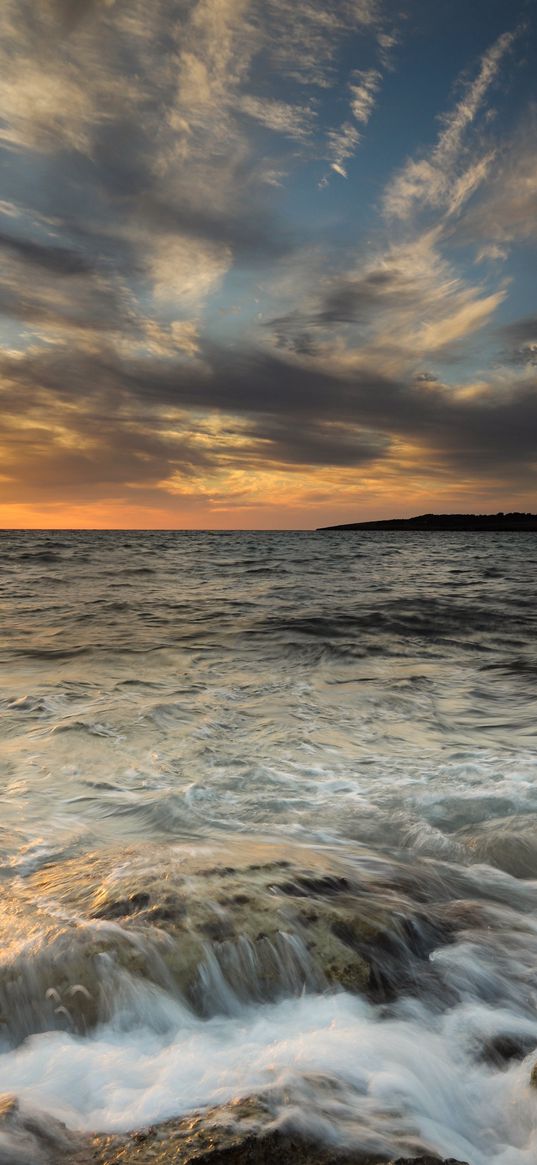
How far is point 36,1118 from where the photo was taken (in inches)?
83.1

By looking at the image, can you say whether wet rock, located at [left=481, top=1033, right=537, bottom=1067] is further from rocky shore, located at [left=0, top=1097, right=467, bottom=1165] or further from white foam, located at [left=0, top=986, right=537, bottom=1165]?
rocky shore, located at [left=0, top=1097, right=467, bottom=1165]

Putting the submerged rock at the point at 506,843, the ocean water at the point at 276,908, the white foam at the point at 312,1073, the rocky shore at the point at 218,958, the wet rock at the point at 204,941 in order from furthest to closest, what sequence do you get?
the submerged rock at the point at 506,843, the wet rock at the point at 204,941, the ocean water at the point at 276,908, the white foam at the point at 312,1073, the rocky shore at the point at 218,958

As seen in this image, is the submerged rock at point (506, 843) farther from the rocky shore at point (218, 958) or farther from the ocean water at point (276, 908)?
the rocky shore at point (218, 958)

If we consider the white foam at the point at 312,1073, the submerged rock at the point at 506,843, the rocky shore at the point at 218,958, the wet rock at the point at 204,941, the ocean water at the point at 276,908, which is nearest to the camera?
the rocky shore at the point at 218,958

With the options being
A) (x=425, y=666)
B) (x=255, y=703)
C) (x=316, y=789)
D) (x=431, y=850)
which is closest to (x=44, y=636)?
(x=255, y=703)

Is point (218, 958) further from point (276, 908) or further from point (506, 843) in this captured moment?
point (506, 843)

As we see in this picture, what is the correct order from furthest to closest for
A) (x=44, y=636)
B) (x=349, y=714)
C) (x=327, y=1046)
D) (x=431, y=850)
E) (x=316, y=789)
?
(x=44, y=636), (x=349, y=714), (x=316, y=789), (x=431, y=850), (x=327, y=1046)

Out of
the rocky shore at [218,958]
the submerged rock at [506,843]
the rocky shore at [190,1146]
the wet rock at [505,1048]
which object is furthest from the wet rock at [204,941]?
the submerged rock at [506,843]

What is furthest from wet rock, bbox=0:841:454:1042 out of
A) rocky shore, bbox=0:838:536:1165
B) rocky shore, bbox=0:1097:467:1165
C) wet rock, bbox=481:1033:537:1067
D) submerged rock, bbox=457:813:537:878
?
submerged rock, bbox=457:813:537:878

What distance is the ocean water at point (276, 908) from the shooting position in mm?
2342

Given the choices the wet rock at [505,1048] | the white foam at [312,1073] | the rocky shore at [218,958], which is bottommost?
the wet rock at [505,1048]

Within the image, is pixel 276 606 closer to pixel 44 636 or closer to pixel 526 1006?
pixel 44 636

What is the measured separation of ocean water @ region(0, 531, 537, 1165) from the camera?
2.34m

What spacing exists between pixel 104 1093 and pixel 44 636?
12612 millimetres
